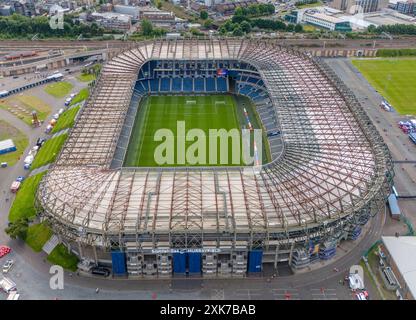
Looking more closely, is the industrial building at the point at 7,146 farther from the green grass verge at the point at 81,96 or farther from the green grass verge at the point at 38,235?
the green grass verge at the point at 38,235

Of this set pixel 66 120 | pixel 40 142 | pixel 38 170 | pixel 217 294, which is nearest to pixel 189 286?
pixel 217 294

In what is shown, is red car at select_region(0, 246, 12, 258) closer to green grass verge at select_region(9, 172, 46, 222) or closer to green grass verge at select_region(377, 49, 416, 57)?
green grass verge at select_region(9, 172, 46, 222)

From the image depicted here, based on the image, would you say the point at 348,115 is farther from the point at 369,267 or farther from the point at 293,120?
the point at 369,267

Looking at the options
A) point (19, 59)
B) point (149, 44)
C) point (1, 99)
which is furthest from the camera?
point (19, 59)

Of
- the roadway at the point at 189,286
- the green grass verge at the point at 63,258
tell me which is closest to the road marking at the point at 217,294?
the roadway at the point at 189,286

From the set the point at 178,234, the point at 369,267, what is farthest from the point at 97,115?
the point at 369,267
